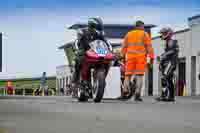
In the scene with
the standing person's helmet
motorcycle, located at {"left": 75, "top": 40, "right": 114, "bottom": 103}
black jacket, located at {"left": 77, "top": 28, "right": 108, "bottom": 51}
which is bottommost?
motorcycle, located at {"left": 75, "top": 40, "right": 114, "bottom": 103}

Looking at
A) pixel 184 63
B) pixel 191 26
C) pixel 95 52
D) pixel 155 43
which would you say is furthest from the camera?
pixel 155 43

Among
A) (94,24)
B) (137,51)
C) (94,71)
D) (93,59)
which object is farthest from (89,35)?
(137,51)

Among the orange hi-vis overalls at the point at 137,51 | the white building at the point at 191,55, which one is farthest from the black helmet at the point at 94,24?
the white building at the point at 191,55

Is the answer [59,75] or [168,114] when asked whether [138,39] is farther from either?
[59,75]

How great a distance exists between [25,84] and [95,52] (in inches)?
5955

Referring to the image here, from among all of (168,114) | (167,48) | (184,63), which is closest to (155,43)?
(184,63)

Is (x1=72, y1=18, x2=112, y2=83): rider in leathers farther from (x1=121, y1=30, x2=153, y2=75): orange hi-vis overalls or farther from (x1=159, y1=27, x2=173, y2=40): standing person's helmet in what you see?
(x1=159, y1=27, x2=173, y2=40): standing person's helmet

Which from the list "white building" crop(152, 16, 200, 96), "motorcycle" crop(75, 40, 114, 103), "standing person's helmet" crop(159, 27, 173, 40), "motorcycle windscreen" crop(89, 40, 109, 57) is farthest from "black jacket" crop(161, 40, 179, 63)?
"white building" crop(152, 16, 200, 96)

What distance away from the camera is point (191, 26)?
60188 millimetres

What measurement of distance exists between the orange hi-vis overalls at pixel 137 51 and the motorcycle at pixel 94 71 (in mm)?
1266

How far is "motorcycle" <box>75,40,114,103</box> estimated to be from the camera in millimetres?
14469

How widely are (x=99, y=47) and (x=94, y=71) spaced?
51 cm

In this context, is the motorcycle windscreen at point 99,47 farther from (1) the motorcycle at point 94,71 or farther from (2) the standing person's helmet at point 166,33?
(2) the standing person's helmet at point 166,33

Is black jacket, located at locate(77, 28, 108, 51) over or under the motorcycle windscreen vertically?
over
